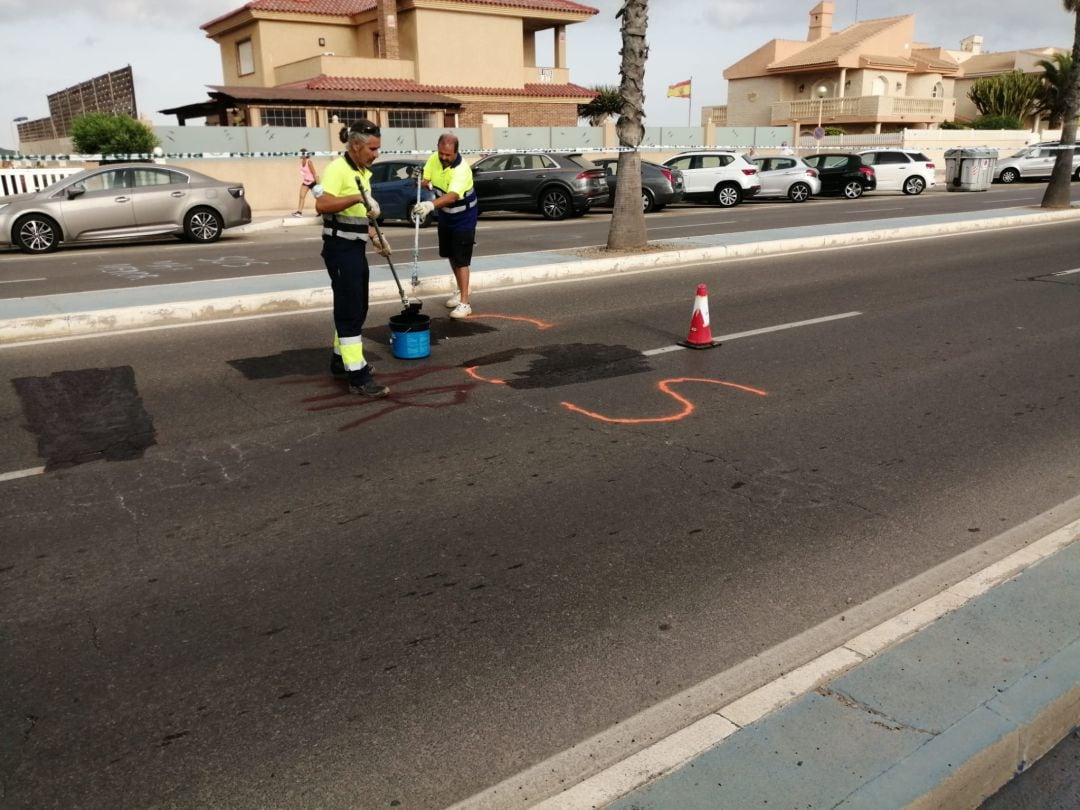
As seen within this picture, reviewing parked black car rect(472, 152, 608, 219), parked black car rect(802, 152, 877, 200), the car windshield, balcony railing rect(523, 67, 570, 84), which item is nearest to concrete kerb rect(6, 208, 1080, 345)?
parked black car rect(472, 152, 608, 219)

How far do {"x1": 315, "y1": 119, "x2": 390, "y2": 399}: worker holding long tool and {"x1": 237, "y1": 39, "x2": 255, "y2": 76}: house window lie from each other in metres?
37.3

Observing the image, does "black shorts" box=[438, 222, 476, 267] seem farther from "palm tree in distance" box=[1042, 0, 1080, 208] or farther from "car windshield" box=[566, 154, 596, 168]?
"palm tree in distance" box=[1042, 0, 1080, 208]

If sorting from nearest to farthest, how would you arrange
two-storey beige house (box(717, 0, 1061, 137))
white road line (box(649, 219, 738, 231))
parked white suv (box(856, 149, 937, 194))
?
white road line (box(649, 219, 738, 231))
parked white suv (box(856, 149, 937, 194))
two-storey beige house (box(717, 0, 1061, 137))

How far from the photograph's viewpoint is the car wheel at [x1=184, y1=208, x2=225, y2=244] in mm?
17938

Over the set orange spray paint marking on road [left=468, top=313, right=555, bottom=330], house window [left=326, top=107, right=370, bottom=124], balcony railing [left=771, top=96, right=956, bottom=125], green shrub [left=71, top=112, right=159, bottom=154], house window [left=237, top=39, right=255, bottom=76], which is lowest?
orange spray paint marking on road [left=468, top=313, right=555, bottom=330]

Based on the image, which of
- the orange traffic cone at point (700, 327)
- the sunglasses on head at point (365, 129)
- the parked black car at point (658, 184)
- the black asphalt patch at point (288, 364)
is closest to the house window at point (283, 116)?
the parked black car at point (658, 184)

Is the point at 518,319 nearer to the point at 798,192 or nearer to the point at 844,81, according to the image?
the point at 798,192

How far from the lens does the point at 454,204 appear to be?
30.9ft

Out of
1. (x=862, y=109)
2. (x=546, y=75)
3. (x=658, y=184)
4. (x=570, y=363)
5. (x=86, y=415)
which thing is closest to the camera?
(x=86, y=415)

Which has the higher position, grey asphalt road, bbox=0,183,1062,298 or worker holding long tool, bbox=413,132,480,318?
worker holding long tool, bbox=413,132,480,318

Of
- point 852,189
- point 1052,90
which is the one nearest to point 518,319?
point 852,189

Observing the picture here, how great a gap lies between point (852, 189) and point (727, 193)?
5.74 meters

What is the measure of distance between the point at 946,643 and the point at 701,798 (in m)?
1.26

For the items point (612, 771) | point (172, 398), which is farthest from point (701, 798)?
point (172, 398)
